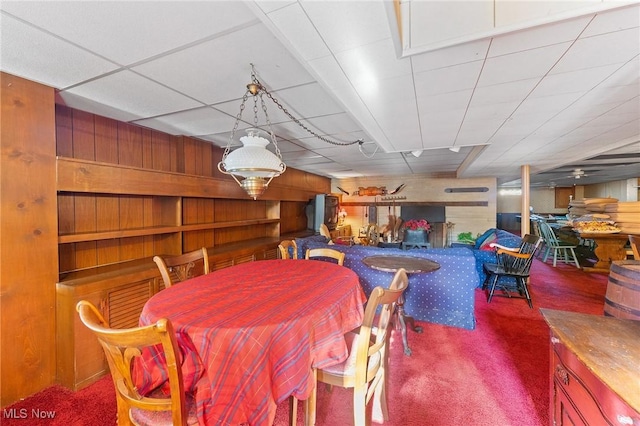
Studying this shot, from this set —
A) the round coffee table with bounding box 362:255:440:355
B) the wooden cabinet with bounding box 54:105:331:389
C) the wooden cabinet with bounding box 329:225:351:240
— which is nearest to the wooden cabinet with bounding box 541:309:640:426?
the round coffee table with bounding box 362:255:440:355

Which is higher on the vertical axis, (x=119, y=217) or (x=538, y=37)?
(x=538, y=37)

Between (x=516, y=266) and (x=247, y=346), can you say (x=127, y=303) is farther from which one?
(x=516, y=266)

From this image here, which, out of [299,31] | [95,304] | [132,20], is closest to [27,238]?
[95,304]

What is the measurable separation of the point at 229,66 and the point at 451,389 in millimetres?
2650

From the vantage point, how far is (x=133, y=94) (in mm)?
1994

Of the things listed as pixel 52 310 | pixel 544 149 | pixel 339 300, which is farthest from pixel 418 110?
pixel 52 310

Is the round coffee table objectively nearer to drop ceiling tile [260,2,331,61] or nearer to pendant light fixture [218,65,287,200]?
pendant light fixture [218,65,287,200]

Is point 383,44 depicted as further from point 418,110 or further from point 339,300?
point 339,300

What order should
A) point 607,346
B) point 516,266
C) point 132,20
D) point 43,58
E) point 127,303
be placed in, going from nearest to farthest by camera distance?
point 607,346
point 132,20
point 43,58
point 127,303
point 516,266

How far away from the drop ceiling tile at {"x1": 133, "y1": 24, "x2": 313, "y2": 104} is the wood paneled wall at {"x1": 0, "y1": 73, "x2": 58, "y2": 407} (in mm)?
867

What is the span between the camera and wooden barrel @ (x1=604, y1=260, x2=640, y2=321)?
125 cm

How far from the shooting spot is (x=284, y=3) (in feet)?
3.23

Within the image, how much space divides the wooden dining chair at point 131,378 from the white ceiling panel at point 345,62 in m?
1.29

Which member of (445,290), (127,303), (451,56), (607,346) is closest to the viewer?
(607,346)
